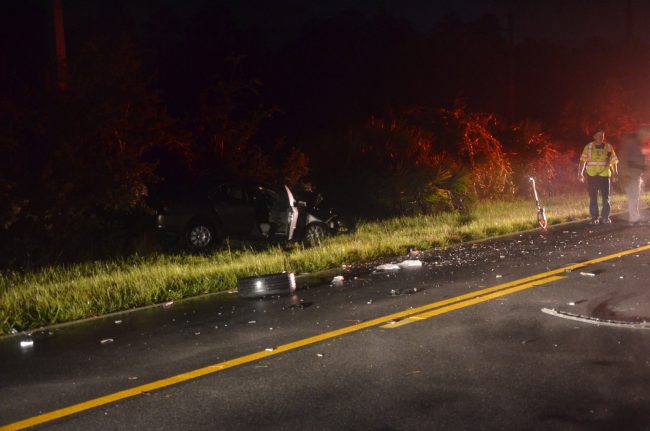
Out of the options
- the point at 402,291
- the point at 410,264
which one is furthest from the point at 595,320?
the point at 410,264

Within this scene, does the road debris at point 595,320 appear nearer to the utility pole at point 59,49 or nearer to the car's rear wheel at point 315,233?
the car's rear wheel at point 315,233

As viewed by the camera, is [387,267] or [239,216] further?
[239,216]

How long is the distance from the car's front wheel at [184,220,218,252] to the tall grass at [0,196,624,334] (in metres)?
1.10

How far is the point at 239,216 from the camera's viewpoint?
16.8 meters

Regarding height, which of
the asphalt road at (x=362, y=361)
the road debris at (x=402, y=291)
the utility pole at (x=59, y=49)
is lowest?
the road debris at (x=402, y=291)

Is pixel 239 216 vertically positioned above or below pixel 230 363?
above

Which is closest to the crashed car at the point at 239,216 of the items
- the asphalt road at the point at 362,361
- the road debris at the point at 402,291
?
the asphalt road at the point at 362,361

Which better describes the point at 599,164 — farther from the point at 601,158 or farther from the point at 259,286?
the point at 259,286

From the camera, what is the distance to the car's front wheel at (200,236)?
16.3m

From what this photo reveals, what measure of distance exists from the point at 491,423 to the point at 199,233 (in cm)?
1193

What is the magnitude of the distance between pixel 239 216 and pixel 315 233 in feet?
5.02

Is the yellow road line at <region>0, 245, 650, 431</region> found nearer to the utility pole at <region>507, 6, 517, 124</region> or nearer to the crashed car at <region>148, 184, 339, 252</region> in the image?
the crashed car at <region>148, 184, 339, 252</region>

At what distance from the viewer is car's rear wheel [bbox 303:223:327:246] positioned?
16.5 metres

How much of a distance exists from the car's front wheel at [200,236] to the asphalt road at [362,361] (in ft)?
19.7
